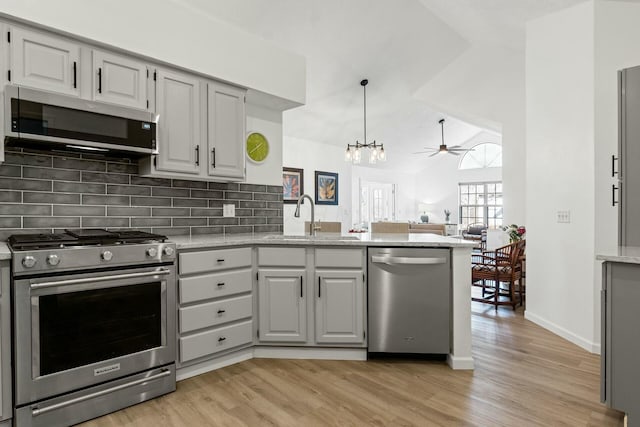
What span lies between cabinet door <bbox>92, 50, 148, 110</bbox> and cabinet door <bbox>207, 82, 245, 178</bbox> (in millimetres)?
511

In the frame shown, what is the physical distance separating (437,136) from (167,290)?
29.5ft

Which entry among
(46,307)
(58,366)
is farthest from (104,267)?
(58,366)

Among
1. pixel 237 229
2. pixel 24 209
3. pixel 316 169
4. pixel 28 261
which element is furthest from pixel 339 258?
pixel 316 169

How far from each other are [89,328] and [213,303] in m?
0.77

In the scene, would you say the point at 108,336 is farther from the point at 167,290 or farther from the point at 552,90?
the point at 552,90

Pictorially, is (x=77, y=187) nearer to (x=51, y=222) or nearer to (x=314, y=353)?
(x=51, y=222)

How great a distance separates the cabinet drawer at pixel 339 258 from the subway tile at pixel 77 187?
161cm

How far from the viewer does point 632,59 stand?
2918 mm

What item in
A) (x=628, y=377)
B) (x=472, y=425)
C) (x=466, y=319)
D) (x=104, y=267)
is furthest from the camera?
(x=466, y=319)

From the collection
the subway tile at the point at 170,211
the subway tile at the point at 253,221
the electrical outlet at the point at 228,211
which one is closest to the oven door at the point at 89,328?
the subway tile at the point at 170,211

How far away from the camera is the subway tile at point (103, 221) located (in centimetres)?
253

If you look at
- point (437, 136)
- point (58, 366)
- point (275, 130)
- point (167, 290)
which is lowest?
point (58, 366)

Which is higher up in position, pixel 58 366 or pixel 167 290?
pixel 167 290

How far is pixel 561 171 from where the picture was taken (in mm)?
3371
